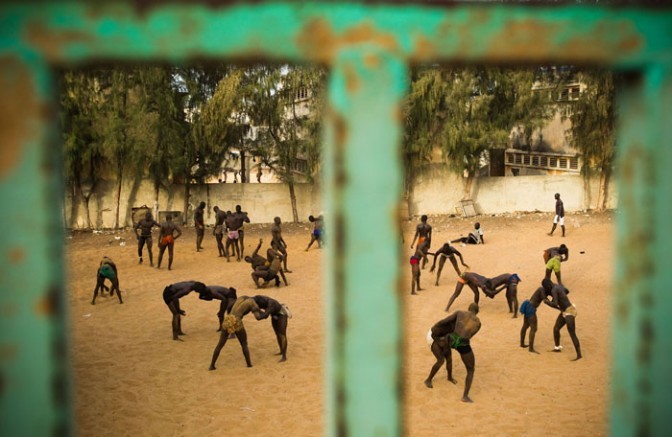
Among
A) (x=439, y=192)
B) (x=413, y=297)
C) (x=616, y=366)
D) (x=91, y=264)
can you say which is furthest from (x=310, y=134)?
(x=616, y=366)

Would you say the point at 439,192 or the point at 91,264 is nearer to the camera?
the point at 91,264

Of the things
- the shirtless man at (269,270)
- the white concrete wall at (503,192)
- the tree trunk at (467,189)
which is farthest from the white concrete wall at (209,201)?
the shirtless man at (269,270)

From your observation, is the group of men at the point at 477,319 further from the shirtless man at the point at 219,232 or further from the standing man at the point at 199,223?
the standing man at the point at 199,223

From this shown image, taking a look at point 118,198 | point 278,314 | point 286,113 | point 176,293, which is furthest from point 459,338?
point 118,198

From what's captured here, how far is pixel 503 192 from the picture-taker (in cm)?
2470

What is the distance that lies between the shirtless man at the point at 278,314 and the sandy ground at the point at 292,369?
0.29 meters

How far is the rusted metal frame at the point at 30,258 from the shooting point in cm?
103

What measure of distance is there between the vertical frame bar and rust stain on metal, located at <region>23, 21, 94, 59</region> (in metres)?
0.47

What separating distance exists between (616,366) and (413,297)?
39.2 ft

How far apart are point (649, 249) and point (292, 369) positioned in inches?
321

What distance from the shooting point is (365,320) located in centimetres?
113

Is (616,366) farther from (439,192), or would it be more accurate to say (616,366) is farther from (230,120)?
(439,192)

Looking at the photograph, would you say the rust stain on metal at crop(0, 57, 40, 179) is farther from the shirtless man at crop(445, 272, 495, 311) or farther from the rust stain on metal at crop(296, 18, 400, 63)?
the shirtless man at crop(445, 272, 495, 311)

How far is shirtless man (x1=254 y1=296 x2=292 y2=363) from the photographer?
903cm
